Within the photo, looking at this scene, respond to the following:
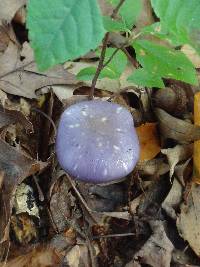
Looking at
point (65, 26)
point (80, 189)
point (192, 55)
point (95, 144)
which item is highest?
point (65, 26)

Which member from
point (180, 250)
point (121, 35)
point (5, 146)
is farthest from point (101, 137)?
point (121, 35)

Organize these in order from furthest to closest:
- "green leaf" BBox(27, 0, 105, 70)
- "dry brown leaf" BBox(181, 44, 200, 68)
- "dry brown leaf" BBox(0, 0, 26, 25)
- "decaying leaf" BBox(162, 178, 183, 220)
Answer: "dry brown leaf" BBox(181, 44, 200, 68) → "dry brown leaf" BBox(0, 0, 26, 25) → "decaying leaf" BBox(162, 178, 183, 220) → "green leaf" BBox(27, 0, 105, 70)

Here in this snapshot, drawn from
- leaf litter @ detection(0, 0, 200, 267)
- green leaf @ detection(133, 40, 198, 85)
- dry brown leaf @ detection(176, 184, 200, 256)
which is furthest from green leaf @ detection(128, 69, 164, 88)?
dry brown leaf @ detection(176, 184, 200, 256)

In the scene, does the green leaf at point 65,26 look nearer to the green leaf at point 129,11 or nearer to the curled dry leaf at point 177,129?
the green leaf at point 129,11

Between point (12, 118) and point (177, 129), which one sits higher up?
point (12, 118)

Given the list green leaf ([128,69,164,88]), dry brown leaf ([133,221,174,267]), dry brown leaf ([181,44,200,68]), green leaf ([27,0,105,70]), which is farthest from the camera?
dry brown leaf ([181,44,200,68])

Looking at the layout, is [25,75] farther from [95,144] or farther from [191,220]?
[191,220]

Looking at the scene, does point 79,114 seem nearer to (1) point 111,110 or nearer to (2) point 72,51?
(1) point 111,110

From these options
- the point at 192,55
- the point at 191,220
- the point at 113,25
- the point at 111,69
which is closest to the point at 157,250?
the point at 191,220

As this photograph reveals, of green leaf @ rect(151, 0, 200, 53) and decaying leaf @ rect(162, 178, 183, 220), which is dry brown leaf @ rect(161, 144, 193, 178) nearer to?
decaying leaf @ rect(162, 178, 183, 220)
